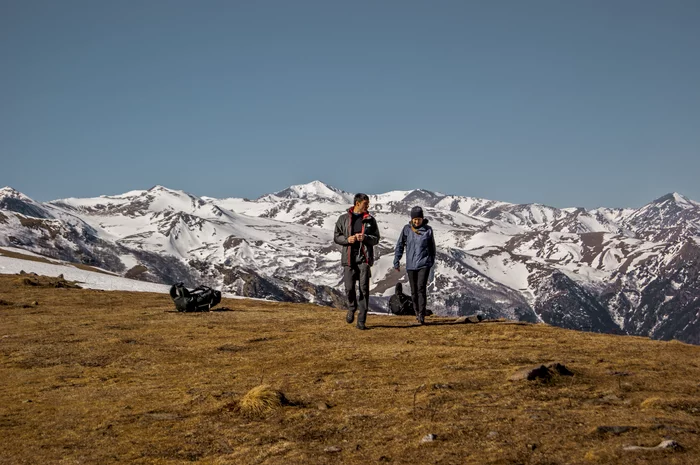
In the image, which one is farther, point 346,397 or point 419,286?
point 419,286

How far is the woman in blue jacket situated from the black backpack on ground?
32.9ft

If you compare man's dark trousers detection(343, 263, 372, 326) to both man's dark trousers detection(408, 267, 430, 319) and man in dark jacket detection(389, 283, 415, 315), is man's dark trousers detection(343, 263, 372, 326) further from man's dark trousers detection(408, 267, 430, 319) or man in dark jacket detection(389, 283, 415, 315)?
man in dark jacket detection(389, 283, 415, 315)

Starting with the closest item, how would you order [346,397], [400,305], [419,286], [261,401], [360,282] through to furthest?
[261,401], [346,397], [360,282], [419,286], [400,305]

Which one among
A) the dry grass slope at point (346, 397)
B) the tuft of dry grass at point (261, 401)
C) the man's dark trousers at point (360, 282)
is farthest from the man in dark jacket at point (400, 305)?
the tuft of dry grass at point (261, 401)

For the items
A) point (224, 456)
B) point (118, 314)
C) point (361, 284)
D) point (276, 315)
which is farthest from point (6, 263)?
point (224, 456)

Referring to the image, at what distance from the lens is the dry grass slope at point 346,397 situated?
9.84m

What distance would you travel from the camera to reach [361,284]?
21984 mm

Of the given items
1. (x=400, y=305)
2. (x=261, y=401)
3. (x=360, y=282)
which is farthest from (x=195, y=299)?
(x=261, y=401)

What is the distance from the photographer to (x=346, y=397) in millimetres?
12906

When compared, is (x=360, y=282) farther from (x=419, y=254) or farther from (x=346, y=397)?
(x=346, y=397)

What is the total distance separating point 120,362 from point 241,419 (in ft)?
23.6

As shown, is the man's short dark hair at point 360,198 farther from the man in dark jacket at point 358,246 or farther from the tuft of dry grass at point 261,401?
the tuft of dry grass at point 261,401

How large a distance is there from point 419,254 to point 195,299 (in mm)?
11073

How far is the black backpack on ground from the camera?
97.4ft
